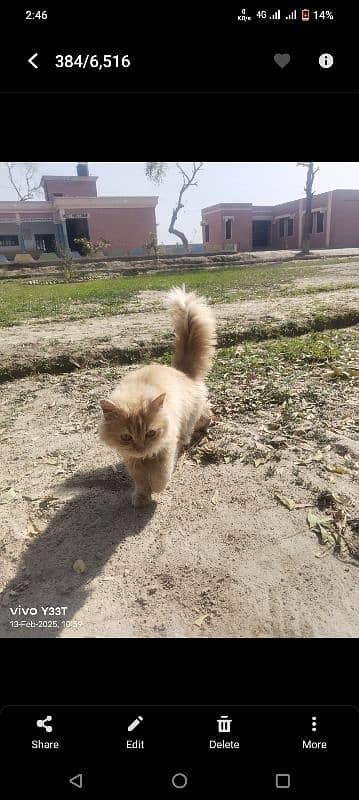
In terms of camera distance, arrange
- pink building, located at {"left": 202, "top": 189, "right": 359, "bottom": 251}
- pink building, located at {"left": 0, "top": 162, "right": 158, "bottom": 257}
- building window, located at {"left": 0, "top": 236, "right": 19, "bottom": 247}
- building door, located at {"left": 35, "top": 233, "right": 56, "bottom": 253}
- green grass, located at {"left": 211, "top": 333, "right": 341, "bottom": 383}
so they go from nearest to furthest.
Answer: green grass, located at {"left": 211, "top": 333, "right": 341, "bottom": 383} → pink building, located at {"left": 0, "top": 162, "right": 158, "bottom": 257} → building door, located at {"left": 35, "top": 233, "right": 56, "bottom": 253} → building window, located at {"left": 0, "top": 236, "right": 19, "bottom": 247} → pink building, located at {"left": 202, "top": 189, "right": 359, "bottom": 251}

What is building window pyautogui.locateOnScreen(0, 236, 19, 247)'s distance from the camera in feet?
107

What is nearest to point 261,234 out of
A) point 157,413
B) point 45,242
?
point 45,242

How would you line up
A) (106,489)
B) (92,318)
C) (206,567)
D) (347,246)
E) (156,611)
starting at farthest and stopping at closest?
(347,246) < (92,318) < (106,489) < (206,567) < (156,611)

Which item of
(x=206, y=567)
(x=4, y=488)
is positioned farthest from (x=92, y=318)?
(x=206, y=567)

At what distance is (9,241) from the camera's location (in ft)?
108

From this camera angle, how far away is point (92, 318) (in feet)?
32.9
